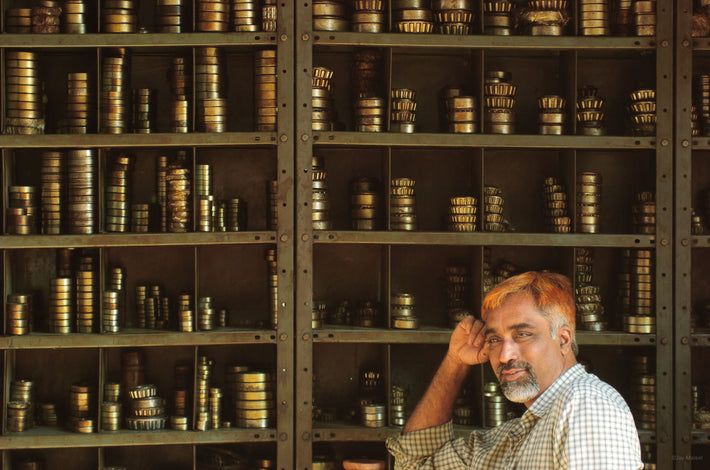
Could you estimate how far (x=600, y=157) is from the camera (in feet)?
15.6

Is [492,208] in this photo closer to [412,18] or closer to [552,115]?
[552,115]

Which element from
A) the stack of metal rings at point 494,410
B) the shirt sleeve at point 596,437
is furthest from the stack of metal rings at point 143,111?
the shirt sleeve at point 596,437

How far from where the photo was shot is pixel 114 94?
13.7ft

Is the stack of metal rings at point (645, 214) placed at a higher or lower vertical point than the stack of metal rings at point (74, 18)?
lower

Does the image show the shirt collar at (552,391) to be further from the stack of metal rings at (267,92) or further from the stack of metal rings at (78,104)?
the stack of metal rings at (78,104)

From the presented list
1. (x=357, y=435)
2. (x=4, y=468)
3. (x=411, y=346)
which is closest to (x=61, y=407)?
(x=4, y=468)

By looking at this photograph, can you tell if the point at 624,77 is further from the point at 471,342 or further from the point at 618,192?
the point at 471,342

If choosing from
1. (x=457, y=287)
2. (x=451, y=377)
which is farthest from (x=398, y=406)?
(x=451, y=377)

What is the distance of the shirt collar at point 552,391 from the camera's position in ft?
8.42

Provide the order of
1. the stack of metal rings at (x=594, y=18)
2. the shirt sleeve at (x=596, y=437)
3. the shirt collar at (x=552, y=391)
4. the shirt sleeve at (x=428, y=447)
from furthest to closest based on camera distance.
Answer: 1. the stack of metal rings at (x=594, y=18)
2. the shirt sleeve at (x=428, y=447)
3. the shirt collar at (x=552, y=391)
4. the shirt sleeve at (x=596, y=437)

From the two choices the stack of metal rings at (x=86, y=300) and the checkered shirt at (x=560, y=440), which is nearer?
the checkered shirt at (x=560, y=440)

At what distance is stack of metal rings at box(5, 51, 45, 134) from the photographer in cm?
415

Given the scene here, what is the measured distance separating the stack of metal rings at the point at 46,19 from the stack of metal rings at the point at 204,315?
1.58 m

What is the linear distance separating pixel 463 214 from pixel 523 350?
1616mm
